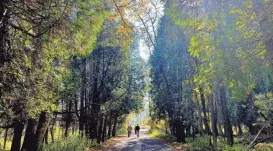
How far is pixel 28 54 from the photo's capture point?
6.10m

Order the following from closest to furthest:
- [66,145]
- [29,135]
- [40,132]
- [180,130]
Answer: [40,132] < [29,135] < [66,145] < [180,130]

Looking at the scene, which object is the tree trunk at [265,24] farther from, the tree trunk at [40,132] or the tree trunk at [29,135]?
the tree trunk at [29,135]

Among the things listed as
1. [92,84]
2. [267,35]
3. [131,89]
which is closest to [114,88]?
[92,84]

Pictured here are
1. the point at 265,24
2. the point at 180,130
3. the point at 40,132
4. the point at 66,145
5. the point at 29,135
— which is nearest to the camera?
the point at 265,24

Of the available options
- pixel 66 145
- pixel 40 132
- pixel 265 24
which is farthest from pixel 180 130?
pixel 265 24

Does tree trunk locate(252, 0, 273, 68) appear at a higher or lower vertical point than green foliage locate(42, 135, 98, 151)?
higher

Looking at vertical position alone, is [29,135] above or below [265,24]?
below

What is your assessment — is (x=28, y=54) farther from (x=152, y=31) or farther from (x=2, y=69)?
(x=152, y=31)

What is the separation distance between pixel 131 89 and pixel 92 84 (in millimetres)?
5050

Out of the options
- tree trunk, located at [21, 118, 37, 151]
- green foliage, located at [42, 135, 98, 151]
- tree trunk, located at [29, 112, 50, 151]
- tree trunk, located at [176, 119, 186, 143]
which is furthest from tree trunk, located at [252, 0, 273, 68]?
tree trunk, located at [176, 119, 186, 143]

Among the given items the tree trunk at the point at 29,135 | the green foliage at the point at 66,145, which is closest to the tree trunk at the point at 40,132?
the tree trunk at the point at 29,135

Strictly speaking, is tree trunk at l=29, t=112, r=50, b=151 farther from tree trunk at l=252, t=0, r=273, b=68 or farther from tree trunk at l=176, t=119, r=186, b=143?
tree trunk at l=176, t=119, r=186, b=143

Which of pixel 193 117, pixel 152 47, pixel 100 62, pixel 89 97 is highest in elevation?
pixel 152 47

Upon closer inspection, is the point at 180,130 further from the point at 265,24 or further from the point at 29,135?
the point at 265,24
